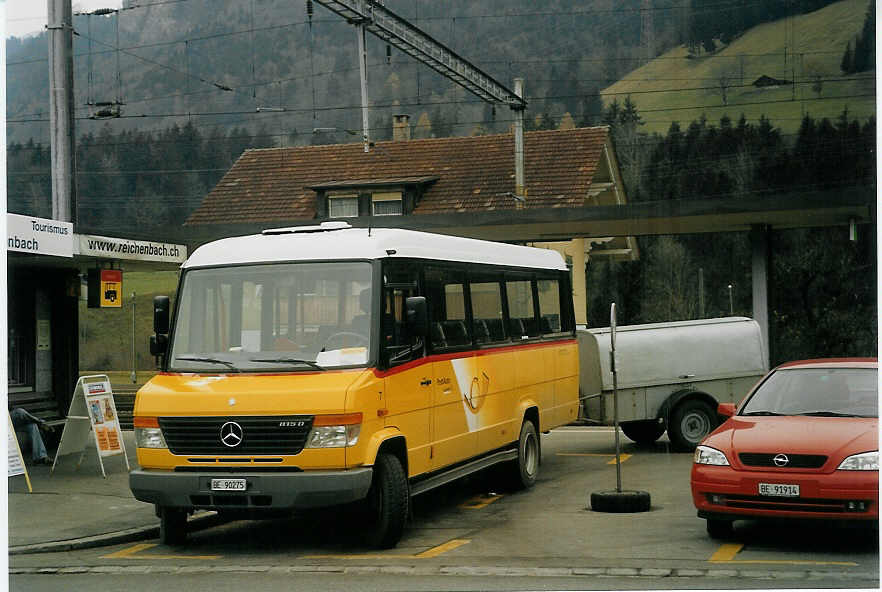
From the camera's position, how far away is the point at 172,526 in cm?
1106

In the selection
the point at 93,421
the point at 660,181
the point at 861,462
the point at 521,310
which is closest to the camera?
the point at 861,462

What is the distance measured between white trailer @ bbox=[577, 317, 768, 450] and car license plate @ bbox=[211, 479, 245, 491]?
814cm

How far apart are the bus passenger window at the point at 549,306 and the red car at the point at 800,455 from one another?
4.54 metres

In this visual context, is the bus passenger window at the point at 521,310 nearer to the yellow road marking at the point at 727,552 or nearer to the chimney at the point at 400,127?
the yellow road marking at the point at 727,552

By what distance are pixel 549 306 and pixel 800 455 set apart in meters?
6.35

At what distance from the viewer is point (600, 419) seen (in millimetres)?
17344

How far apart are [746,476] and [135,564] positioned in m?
5.02

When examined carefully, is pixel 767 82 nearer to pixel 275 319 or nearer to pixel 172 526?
pixel 275 319

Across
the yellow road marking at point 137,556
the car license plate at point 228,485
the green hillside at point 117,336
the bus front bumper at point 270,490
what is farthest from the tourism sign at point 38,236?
the green hillside at point 117,336

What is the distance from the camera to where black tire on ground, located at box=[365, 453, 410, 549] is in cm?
1055

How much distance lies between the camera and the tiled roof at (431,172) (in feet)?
124

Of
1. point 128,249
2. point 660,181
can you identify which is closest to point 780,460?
point 128,249

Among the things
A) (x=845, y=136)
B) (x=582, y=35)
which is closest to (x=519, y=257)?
(x=845, y=136)

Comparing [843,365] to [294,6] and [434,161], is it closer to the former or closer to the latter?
[434,161]
